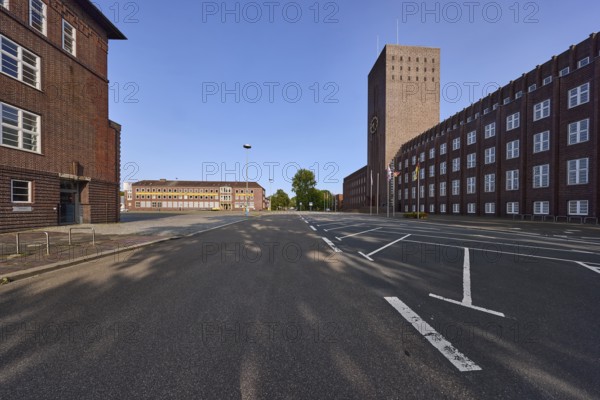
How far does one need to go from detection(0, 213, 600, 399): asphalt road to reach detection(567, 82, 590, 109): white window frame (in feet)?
91.1

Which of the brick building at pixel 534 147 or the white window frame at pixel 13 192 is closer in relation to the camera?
the white window frame at pixel 13 192

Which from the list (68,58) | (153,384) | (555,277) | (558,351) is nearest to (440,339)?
(558,351)

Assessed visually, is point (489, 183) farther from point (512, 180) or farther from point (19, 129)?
point (19, 129)

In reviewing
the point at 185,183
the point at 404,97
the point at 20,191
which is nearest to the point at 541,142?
the point at 404,97

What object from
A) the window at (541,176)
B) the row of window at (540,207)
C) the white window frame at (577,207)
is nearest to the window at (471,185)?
the row of window at (540,207)

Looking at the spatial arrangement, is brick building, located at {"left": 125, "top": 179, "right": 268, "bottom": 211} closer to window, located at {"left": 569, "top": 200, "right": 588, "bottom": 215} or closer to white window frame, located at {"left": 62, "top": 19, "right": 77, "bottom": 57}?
white window frame, located at {"left": 62, "top": 19, "right": 77, "bottom": 57}

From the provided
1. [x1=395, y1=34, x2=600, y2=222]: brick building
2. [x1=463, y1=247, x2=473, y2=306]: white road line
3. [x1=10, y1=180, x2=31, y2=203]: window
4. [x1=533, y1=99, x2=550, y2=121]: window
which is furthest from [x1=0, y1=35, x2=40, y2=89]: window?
[x1=533, y1=99, x2=550, y2=121]: window

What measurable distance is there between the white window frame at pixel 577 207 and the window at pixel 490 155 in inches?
416

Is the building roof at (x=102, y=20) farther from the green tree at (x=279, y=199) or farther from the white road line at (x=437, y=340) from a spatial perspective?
the green tree at (x=279, y=199)

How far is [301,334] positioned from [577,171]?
107ft

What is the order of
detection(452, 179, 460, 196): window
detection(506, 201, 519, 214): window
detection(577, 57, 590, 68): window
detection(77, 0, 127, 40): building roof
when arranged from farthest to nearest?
detection(452, 179, 460, 196): window < detection(506, 201, 519, 214): window < detection(577, 57, 590, 68): window < detection(77, 0, 127, 40): building roof

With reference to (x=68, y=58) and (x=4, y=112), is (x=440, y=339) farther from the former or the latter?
(x=68, y=58)

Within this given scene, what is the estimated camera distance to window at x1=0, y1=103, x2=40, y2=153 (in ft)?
42.1

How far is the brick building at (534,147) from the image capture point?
2261cm
